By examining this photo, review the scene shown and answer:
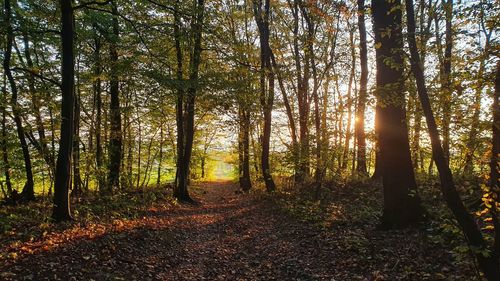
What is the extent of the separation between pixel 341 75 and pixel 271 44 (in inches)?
250

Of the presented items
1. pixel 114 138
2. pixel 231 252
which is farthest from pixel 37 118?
pixel 231 252

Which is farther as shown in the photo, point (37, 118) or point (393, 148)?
point (37, 118)

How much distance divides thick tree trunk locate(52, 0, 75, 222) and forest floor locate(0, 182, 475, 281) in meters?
0.85

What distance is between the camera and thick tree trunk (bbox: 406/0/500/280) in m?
5.00

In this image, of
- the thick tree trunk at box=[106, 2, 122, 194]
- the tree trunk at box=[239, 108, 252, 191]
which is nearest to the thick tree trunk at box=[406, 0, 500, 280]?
the thick tree trunk at box=[106, 2, 122, 194]

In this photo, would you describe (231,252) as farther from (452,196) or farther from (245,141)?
(245,141)

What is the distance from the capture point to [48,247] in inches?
299

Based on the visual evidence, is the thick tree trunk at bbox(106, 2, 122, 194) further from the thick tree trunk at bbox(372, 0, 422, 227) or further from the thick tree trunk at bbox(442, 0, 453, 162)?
the thick tree trunk at bbox(442, 0, 453, 162)

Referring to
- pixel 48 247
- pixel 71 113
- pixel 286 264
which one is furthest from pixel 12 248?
pixel 286 264

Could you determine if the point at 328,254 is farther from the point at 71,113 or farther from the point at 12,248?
the point at 71,113

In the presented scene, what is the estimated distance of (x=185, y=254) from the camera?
31.0ft

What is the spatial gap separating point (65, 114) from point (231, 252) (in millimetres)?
6046

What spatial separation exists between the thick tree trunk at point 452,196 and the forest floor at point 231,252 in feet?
2.42

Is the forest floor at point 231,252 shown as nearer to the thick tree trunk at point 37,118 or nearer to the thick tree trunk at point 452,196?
the thick tree trunk at point 452,196
